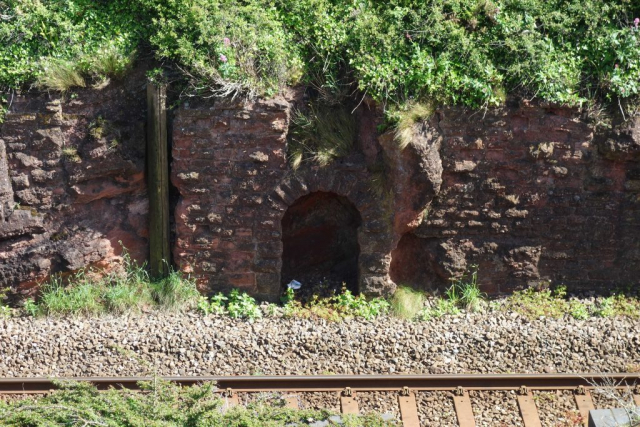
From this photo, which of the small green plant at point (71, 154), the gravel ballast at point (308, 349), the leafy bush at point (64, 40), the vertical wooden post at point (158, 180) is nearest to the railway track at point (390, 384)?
the gravel ballast at point (308, 349)

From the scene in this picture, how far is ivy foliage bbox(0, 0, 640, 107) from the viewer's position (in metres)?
8.84

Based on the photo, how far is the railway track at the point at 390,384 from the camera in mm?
7684

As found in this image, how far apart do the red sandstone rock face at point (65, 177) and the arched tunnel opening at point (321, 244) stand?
72.9 inches

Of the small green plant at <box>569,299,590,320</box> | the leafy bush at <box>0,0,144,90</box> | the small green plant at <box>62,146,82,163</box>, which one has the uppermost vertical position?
the leafy bush at <box>0,0,144,90</box>

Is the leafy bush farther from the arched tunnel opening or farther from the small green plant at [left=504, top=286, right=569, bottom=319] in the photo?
the small green plant at [left=504, top=286, right=569, bottom=319]

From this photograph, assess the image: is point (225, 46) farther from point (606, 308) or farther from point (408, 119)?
point (606, 308)

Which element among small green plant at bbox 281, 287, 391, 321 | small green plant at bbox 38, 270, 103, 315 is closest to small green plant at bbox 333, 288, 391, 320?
small green plant at bbox 281, 287, 391, 321

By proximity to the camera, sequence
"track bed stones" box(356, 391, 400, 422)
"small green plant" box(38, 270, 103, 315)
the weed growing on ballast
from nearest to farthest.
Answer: the weed growing on ballast, "track bed stones" box(356, 391, 400, 422), "small green plant" box(38, 270, 103, 315)

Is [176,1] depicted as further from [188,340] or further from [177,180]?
[188,340]

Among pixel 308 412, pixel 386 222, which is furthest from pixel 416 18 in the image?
pixel 308 412

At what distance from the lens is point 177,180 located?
9.01 m

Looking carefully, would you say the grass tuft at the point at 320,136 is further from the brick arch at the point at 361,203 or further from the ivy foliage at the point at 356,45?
the ivy foliage at the point at 356,45

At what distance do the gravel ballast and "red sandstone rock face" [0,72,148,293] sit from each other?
0.89 metres

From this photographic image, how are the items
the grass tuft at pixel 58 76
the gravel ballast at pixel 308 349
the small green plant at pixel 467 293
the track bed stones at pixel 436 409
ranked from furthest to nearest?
the small green plant at pixel 467 293, the grass tuft at pixel 58 76, the gravel ballast at pixel 308 349, the track bed stones at pixel 436 409
